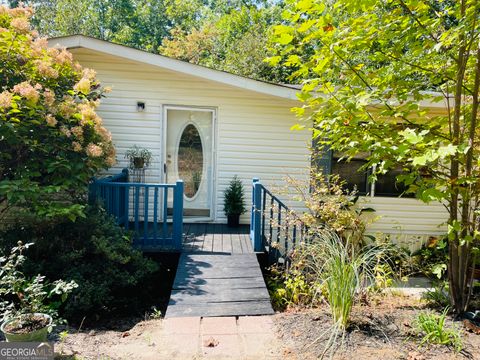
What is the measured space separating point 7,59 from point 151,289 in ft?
10.8

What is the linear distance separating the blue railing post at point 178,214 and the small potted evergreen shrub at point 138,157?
1756 millimetres

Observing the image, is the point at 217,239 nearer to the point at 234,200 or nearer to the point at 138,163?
the point at 234,200

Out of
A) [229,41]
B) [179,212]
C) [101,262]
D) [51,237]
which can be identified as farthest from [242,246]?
[229,41]

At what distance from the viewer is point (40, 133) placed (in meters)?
3.99

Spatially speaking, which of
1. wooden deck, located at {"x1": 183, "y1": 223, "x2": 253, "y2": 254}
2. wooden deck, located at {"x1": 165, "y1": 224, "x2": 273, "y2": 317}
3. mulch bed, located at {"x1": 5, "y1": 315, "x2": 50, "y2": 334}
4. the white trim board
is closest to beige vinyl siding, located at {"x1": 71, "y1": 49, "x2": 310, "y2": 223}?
the white trim board

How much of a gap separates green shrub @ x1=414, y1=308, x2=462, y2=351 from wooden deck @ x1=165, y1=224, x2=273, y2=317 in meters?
1.29

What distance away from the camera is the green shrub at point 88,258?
388cm

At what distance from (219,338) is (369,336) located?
121 centimetres

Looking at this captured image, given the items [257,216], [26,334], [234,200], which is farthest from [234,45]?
[26,334]

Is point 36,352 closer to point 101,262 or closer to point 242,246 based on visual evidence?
point 101,262

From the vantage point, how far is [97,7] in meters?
23.4
